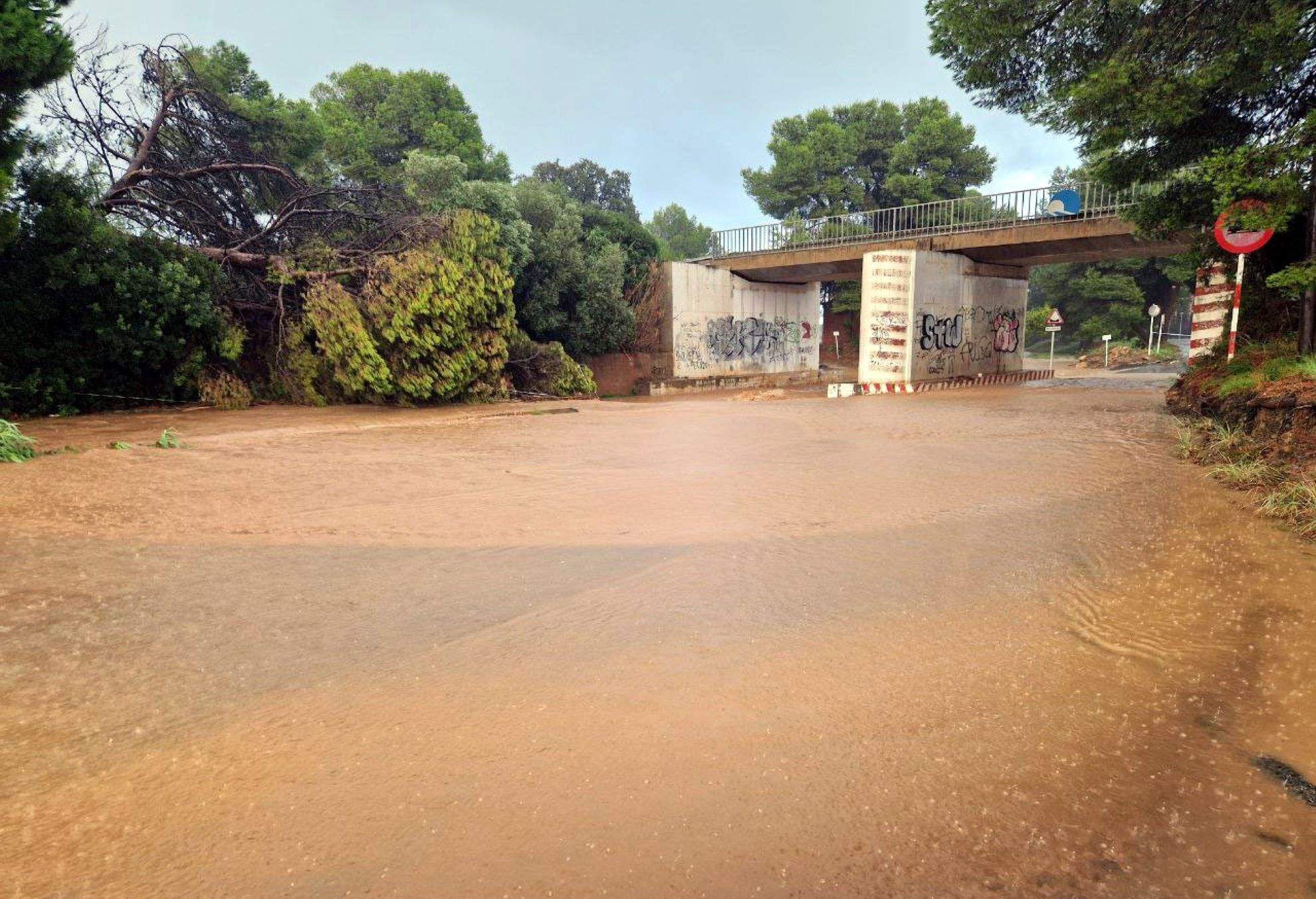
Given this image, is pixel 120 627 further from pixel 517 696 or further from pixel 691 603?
pixel 691 603

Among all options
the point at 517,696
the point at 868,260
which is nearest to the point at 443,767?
the point at 517,696

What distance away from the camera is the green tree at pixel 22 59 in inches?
388

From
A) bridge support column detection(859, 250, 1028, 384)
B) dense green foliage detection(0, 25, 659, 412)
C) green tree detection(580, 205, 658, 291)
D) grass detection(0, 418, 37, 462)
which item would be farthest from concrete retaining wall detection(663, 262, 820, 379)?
grass detection(0, 418, 37, 462)

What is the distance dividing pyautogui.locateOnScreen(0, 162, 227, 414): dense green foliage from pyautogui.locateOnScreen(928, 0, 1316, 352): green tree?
15.1 meters

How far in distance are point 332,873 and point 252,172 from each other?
20887 millimetres

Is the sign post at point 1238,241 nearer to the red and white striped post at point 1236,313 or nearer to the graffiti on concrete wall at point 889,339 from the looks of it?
the red and white striped post at point 1236,313

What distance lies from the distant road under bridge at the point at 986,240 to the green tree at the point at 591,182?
3843cm

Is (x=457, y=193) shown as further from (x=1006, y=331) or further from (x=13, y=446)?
(x=1006, y=331)

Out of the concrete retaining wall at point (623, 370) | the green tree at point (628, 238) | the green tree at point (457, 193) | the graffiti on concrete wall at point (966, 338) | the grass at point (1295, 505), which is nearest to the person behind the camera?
the grass at point (1295, 505)

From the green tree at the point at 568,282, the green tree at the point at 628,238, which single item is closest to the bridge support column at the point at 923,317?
the green tree at the point at 568,282

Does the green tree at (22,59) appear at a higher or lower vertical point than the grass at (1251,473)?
higher

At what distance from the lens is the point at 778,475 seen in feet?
26.2

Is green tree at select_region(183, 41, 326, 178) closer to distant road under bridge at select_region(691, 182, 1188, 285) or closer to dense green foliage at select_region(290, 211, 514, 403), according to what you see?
dense green foliage at select_region(290, 211, 514, 403)

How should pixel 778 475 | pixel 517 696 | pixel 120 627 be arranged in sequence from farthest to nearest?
pixel 778 475 < pixel 120 627 < pixel 517 696
